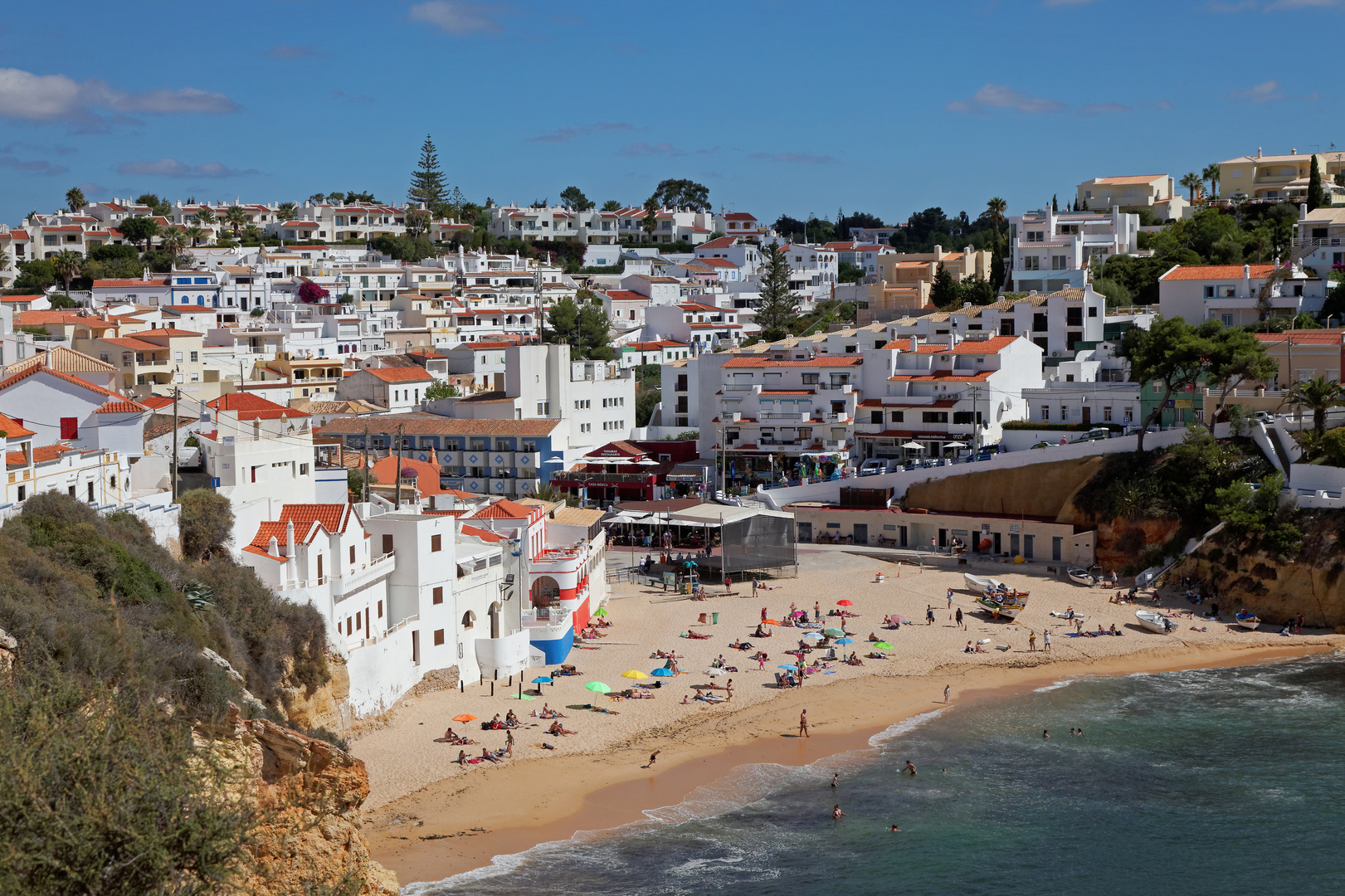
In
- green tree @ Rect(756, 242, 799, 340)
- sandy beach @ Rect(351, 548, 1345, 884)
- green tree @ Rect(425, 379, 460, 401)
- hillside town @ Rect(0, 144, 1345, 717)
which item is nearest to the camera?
sandy beach @ Rect(351, 548, 1345, 884)

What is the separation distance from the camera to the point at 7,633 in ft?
69.0

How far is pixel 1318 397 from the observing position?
46.3 metres

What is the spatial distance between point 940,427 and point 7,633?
1706 inches

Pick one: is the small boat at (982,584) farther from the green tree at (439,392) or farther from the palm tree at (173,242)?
the palm tree at (173,242)

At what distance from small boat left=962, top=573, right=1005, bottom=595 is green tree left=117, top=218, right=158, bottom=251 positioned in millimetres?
78297

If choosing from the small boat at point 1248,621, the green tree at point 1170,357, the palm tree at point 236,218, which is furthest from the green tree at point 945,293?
the palm tree at point 236,218

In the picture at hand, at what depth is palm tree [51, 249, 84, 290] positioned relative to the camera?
93125mm

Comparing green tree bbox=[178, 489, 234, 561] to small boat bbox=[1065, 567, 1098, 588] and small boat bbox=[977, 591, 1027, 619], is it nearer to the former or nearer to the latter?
small boat bbox=[977, 591, 1027, 619]

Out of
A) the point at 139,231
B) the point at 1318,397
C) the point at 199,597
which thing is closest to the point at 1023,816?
the point at 199,597

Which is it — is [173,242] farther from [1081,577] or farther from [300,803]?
[300,803]

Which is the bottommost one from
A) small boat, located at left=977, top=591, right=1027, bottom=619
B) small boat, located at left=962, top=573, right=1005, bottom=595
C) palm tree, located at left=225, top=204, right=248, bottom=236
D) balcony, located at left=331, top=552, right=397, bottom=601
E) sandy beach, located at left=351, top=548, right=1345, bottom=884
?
sandy beach, located at left=351, top=548, right=1345, bottom=884

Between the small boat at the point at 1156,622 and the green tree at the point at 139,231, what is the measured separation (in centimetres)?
8444

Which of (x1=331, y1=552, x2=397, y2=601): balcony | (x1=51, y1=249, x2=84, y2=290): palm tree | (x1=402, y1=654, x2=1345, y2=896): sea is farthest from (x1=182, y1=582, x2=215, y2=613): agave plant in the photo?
(x1=51, y1=249, x2=84, y2=290): palm tree

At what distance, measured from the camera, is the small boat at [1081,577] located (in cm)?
4738
